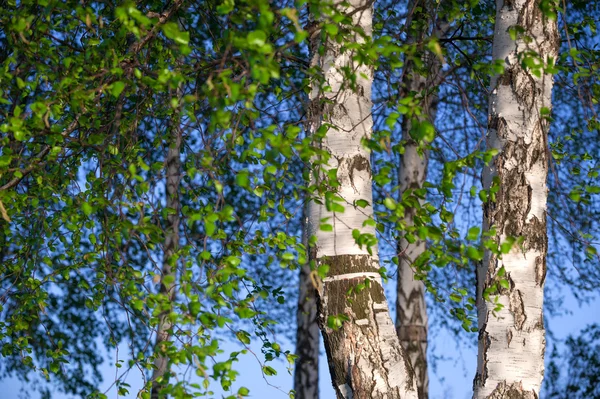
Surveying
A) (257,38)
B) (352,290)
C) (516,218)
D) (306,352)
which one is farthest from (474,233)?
(306,352)

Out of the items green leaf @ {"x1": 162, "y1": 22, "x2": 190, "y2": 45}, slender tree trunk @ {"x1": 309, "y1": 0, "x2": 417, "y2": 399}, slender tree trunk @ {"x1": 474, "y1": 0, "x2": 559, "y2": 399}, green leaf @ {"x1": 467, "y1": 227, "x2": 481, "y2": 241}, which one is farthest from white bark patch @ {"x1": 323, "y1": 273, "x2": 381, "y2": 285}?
green leaf @ {"x1": 162, "y1": 22, "x2": 190, "y2": 45}

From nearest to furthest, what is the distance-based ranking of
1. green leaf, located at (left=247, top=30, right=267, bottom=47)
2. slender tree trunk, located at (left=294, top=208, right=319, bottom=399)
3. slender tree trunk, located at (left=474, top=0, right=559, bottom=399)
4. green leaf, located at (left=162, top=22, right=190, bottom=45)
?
1. green leaf, located at (left=247, top=30, right=267, bottom=47)
2. green leaf, located at (left=162, top=22, right=190, bottom=45)
3. slender tree trunk, located at (left=474, top=0, right=559, bottom=399)
4. slender tree trunk, located at (left=294, top=208, right=319, bottom=399)

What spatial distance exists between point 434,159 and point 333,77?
8433 mm

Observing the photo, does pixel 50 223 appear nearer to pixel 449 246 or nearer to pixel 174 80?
pixel 174 80

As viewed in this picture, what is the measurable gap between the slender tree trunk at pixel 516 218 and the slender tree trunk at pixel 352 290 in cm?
67

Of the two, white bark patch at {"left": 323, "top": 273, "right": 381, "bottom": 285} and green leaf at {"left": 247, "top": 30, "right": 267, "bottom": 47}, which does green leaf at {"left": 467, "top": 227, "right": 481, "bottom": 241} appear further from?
green leaf at {"left": 247, "top": 30, "right": 267, "bottom": 47}

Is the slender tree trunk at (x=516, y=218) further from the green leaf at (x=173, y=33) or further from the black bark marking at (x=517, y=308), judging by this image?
the green leaf at (x=173, y=33)

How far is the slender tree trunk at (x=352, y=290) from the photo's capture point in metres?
4.72

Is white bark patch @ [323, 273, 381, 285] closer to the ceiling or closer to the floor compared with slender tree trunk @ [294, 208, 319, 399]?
closer to the floor

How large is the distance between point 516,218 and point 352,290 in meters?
1.28

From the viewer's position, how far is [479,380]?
16.5 feet

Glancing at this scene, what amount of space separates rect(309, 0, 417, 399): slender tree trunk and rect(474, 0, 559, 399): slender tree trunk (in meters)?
0.67

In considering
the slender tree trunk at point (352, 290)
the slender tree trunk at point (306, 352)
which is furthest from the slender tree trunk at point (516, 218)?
the slender tree trunk at point (306, 352)

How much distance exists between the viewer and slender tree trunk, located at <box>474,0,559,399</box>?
A: 4871mm
